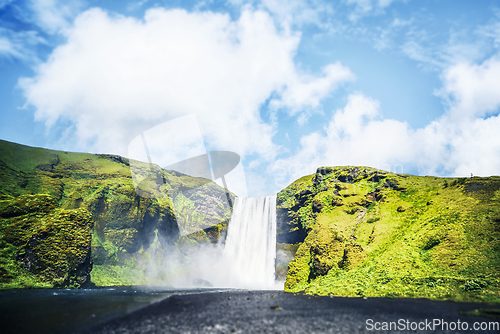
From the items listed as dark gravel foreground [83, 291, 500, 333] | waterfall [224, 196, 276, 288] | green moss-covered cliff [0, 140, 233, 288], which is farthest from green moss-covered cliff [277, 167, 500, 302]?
green moss-covered cliff [0, 140, 233, 288]

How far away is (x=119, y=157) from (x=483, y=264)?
115886mm

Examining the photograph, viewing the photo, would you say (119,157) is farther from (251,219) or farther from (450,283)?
(450,283)

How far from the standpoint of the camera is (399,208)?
39969 millimetres

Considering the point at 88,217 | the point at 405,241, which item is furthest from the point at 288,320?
the point at 88,217

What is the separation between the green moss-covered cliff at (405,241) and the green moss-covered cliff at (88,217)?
Answer: 39.0 meters

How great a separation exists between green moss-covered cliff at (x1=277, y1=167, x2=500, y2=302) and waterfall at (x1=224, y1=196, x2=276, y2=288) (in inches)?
618

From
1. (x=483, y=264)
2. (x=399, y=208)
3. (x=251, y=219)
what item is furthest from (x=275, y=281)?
(x=483, y=264)

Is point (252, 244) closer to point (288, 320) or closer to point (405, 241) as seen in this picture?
point (405, 241)

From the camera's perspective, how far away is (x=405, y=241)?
1233 inches

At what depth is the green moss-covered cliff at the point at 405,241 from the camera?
22.8 meters

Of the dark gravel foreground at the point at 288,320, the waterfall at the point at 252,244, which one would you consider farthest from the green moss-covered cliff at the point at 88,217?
the dark gravel foreground at the point at 288,320

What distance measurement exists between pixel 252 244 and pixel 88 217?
41.3m

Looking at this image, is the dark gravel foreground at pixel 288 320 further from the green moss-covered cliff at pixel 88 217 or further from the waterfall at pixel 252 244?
the waterfall at pixel 252 244

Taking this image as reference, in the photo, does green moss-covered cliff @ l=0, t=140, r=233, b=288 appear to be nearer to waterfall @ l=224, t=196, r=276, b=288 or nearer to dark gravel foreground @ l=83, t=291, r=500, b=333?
waterfall @ l=224, t=196, r=276, b=288
